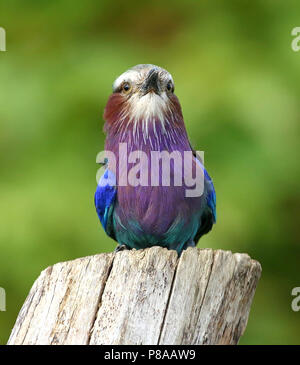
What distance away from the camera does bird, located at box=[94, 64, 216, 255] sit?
5238 millimetres

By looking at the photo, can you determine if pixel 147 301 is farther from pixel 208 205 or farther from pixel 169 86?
pixel 169 86

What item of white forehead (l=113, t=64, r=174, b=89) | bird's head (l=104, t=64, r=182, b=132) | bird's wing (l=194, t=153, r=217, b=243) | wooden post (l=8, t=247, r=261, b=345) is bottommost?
wooden post (l=8, t=247, r=261, b=345)

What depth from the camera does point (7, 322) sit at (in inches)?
286

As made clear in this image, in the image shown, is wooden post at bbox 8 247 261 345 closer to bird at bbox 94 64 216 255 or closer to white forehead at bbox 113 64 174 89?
bird at bbox 94 64 216 255

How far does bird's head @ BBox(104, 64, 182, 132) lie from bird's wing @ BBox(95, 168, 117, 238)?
1.41ft

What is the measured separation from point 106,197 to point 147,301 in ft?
5.37

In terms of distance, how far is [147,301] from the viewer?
396cm

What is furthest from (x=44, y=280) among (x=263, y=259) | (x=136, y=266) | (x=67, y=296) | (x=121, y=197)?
(x=263, y=259)

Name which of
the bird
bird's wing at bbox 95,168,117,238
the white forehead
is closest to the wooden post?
the bird

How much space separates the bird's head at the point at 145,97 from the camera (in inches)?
206

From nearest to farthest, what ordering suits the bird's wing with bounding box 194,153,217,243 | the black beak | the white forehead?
the black beak → the white forehead → the bird's wing with bounding box 194,153,217,243

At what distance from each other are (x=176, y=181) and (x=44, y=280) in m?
1.31

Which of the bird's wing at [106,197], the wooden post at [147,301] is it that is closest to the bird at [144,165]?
the bird's wing at [106,197]

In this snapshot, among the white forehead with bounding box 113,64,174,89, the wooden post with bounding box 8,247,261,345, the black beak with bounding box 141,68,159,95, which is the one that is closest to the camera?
the wooden post with bounding box 8,247,261,345
